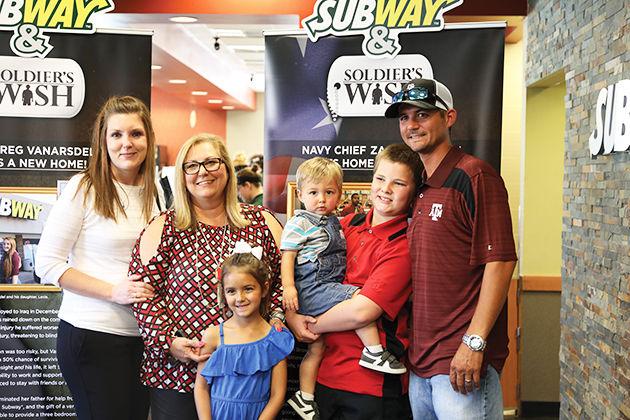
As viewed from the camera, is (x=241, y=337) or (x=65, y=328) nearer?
(x=241, y=337)

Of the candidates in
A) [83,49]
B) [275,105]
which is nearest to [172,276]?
[275,105]

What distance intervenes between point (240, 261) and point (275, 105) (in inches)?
63.1

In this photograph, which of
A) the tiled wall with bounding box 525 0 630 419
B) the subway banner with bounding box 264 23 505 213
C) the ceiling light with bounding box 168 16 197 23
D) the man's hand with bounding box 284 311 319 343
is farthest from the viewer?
the ceiling light with bounding box 168 16 197 23

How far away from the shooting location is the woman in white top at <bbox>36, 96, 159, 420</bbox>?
288 cm

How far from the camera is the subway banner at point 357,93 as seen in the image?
12.8 ft

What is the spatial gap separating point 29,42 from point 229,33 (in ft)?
19.6

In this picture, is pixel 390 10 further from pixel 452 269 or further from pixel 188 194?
pixel 452 269

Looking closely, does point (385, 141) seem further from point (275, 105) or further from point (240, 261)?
point (240, 261)

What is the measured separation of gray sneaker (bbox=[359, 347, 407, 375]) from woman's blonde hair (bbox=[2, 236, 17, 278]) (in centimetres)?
233

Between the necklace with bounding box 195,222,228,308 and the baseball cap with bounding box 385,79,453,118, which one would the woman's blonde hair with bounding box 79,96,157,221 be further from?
the baseball cap with bounding box 385,79,453,118

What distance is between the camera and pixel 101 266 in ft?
9.59

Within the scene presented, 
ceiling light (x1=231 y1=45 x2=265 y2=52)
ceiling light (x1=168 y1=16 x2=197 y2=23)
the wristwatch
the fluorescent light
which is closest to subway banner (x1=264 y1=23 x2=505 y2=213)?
ceiling light (x1=168 y1=16 x2=197 y2=23)

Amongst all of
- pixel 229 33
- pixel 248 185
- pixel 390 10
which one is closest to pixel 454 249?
pixel 390 10

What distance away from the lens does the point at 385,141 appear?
4.03m
